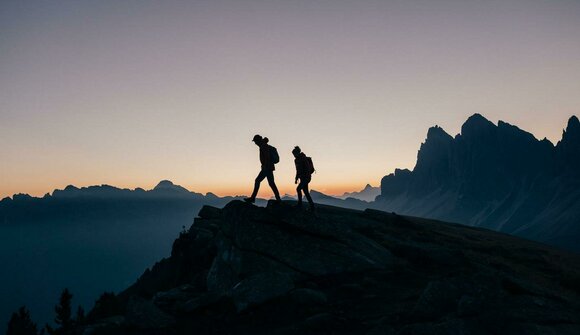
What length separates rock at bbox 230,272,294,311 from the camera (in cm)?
1825

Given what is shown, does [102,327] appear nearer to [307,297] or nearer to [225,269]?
[225,269]

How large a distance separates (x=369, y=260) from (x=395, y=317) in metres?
8.06

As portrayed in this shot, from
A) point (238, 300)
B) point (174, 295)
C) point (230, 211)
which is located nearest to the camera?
point (238, 300)

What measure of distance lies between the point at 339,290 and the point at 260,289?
4.06 m

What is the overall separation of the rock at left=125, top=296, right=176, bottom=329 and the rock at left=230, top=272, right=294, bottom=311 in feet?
9.86

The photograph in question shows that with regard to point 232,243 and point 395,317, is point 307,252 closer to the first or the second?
point 232,243

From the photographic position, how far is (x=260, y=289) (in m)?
18.8

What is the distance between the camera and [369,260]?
23.8m

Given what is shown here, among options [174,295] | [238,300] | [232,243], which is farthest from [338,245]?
[174,295]

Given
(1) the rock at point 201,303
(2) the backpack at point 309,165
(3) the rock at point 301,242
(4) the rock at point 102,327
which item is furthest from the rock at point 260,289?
(2) the backpack at point 309,165

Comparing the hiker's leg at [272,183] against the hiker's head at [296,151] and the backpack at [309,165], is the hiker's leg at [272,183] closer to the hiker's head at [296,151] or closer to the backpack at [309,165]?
the hiker's head at [296,151]

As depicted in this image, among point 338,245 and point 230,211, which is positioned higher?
point 230,211

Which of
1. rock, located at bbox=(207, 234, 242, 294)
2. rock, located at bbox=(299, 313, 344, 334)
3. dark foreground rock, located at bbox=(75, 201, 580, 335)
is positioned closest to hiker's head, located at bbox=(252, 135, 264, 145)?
dark foreground rock, located at bbox=(75, 201, 580, 335)

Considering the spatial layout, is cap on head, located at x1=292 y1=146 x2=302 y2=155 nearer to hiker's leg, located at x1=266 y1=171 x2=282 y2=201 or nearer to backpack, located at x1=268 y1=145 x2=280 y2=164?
backpack, located at x1=268 y1=145 x2=280 y2=164
